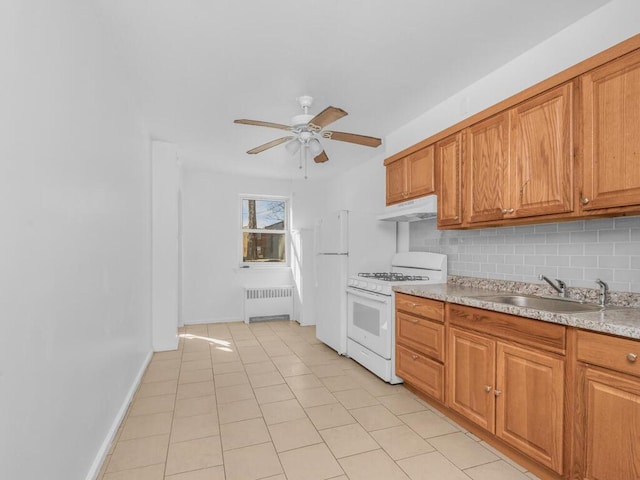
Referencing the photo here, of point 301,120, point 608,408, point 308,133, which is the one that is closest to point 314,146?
point 308,133

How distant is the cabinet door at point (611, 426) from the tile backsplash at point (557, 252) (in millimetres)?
768

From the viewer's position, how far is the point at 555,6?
1.97m

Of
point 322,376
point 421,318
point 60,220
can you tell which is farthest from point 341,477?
point 60,220

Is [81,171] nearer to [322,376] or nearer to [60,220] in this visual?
[60,220]

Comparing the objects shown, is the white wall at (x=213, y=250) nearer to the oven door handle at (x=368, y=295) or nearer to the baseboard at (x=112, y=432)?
the baseboard at (x=112, y=432)

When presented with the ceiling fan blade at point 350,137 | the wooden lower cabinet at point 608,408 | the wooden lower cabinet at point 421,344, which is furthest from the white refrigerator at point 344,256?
the wooden lower cabinet at point 608,408

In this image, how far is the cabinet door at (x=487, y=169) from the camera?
2.40 metres

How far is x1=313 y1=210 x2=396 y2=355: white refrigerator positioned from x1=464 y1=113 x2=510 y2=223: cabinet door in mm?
1589

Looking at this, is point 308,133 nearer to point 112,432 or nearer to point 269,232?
point 112,432

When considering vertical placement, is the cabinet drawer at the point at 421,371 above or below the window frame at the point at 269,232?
below

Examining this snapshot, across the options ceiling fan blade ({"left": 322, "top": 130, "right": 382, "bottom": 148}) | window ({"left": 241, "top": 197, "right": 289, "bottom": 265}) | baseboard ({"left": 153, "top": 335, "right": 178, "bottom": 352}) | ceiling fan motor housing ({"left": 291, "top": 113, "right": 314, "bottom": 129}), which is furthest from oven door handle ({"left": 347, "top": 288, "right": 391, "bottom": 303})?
window ({"left": 241, "top": 197, "right": 289, "bottom": 265})

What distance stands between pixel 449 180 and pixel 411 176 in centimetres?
55

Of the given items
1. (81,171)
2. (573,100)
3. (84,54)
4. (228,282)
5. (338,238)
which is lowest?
(228,282)

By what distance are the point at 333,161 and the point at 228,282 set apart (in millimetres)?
2683
